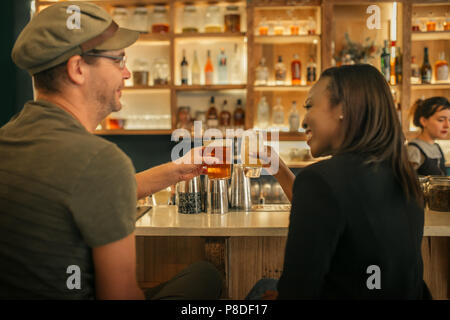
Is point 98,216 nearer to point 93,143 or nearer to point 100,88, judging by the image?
point 93,143

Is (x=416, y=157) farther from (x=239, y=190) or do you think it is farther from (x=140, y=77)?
(x=140, y=77)

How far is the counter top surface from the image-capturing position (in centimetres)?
158

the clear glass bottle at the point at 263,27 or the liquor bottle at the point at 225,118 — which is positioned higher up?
the clear glass bottle at the point at 263,27

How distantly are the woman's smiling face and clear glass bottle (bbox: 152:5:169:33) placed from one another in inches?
108

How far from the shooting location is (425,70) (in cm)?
364

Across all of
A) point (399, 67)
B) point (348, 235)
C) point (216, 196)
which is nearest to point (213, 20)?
point (399, 67)

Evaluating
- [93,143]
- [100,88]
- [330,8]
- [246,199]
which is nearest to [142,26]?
[330,8]

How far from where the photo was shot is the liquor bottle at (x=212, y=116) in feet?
12.1

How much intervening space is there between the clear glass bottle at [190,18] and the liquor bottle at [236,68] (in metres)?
0.44

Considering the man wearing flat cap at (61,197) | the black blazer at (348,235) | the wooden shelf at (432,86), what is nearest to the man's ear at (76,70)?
the man wearing flat cap at (61,197)

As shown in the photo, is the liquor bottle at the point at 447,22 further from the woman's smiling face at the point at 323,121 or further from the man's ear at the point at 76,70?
the man's ear at the point at 76,70

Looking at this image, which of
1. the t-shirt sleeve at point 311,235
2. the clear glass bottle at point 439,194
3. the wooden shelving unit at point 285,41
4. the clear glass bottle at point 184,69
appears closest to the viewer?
the t-shirt sleeve at point 311,235

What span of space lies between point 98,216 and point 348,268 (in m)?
0.61

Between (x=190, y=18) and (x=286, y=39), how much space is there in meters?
0.94
